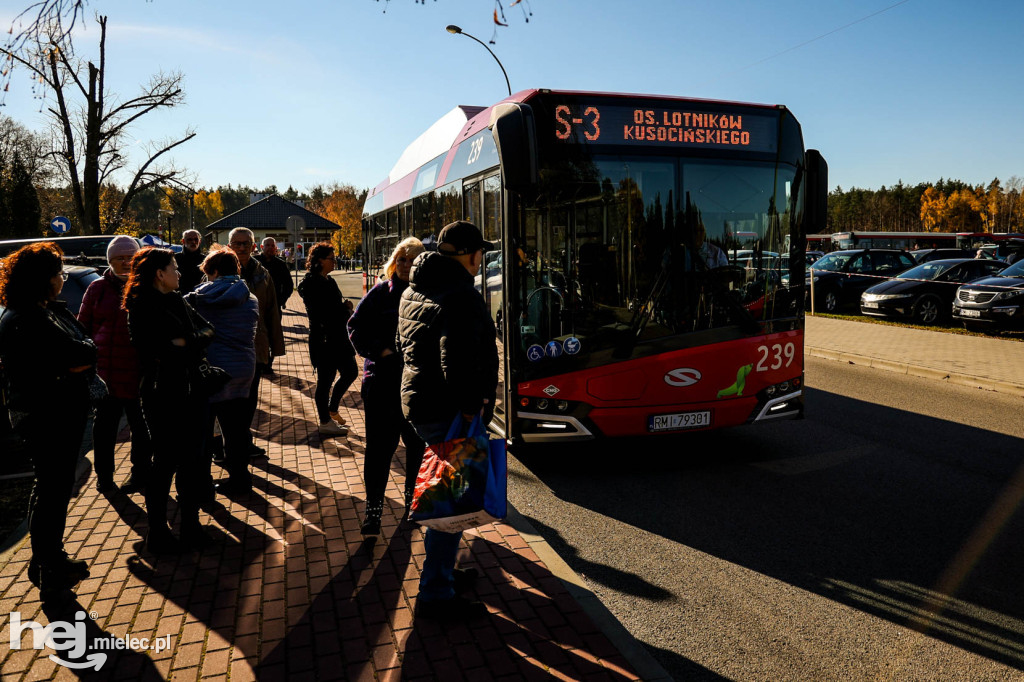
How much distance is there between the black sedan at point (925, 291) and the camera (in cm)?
1773

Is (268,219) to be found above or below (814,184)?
above

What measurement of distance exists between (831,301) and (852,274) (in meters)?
0.95

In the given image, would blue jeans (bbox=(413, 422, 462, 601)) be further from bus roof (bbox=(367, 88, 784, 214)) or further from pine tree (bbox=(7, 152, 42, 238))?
pine tree (bbox=(7, 152, 42, 238))

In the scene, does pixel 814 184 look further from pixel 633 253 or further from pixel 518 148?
pixel 518 148

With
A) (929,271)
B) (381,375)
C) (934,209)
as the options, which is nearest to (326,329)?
(381,375)

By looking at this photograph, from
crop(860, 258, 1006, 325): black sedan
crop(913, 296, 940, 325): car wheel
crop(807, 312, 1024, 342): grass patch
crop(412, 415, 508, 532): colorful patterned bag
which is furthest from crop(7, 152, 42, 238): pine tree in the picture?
crop(412, 415, 508, 532): colorful patterned bag

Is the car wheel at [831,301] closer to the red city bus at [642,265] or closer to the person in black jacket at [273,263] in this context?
the red city bus at [642,265]

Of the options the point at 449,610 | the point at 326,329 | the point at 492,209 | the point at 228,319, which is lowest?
the point at 449,610

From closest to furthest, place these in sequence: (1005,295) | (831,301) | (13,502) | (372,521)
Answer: (372,521)
(13,502)
(1005,295)
(831,301)

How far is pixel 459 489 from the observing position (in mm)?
3352

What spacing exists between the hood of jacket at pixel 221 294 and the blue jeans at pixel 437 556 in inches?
82.9

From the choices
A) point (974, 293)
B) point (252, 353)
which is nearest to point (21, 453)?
point (252, 353)

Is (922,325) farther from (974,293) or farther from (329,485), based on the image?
(329,485)

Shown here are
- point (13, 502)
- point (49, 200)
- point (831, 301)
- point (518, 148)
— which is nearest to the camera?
point (518, 148)
